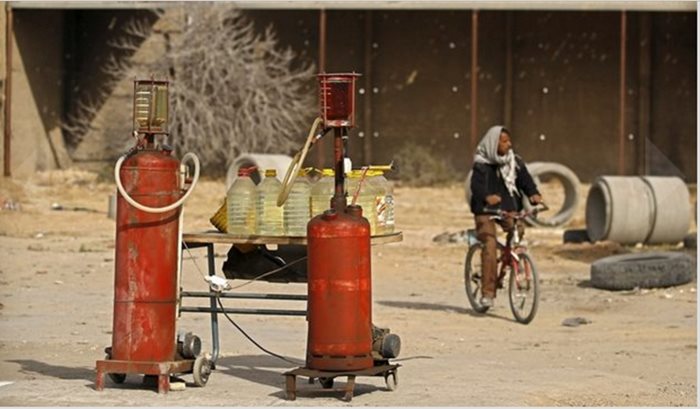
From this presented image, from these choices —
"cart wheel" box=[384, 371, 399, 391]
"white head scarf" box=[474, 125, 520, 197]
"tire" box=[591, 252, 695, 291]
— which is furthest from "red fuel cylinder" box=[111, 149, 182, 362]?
"tire" box=[591, 252, 695, 291]

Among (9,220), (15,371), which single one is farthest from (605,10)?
(15,371)

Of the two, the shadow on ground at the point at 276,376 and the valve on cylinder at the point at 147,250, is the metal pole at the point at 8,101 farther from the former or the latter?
the valve on cylinder at the point at 147,250

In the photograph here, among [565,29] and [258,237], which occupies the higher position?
[565,29]

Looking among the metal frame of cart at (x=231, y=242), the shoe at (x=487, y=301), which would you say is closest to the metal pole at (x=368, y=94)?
the shoe at (x=487, y=301)

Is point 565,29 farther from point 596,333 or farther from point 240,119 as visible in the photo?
point 596,333

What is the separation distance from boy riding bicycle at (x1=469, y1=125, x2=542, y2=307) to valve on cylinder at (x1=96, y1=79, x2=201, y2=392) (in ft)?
19.5

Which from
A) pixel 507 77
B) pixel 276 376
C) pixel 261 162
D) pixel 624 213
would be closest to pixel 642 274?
pixel 624 213

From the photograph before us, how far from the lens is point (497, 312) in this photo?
52.3 ft

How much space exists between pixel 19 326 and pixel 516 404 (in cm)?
554

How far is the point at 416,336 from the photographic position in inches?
550

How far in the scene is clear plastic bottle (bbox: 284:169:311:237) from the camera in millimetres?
9891

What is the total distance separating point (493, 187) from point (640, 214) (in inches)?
327

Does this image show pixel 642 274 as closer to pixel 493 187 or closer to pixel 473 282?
pixel 473 282

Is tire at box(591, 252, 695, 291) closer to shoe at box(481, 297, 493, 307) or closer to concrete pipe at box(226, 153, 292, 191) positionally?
shoe at box(481, 297, 493, 307)
